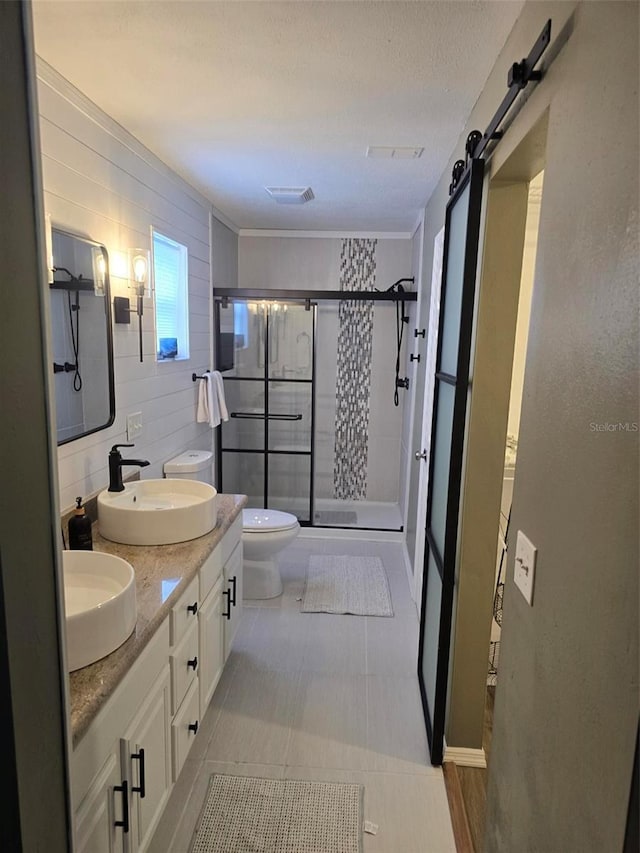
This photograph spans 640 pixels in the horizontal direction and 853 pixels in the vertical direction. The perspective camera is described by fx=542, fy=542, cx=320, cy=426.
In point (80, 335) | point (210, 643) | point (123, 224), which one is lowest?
point (210, 643)

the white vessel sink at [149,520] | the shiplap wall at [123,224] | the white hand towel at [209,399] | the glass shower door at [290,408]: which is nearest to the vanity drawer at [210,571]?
the white vessel sink at [149,520]

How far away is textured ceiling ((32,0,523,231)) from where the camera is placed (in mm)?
1474

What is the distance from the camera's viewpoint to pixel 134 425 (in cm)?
258

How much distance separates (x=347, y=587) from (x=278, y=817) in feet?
5.73

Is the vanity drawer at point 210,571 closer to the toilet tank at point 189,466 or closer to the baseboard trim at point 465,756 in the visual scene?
the toilet tank at point 189,466

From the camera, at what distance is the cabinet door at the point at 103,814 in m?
1.16

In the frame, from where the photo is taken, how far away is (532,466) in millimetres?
1140

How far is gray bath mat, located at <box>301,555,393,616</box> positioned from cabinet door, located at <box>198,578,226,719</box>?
1.05 m

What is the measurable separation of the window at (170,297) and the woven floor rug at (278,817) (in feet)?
6.58

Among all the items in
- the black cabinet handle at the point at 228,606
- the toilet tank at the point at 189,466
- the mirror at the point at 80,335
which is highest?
the mirror at the point at 80,335

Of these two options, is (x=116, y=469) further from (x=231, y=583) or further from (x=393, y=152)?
(x=393, y=152)

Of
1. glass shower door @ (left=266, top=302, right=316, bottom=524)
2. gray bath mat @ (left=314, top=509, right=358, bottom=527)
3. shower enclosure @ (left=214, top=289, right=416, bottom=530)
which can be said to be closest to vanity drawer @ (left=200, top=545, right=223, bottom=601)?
shower enclosure @ (left=214, top=289, right=416, bottom=530)

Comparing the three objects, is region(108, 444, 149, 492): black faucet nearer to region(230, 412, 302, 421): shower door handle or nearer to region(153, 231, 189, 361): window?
region(153, 231, 189, 361): window

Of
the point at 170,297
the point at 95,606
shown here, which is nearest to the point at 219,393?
the point at 170,297
